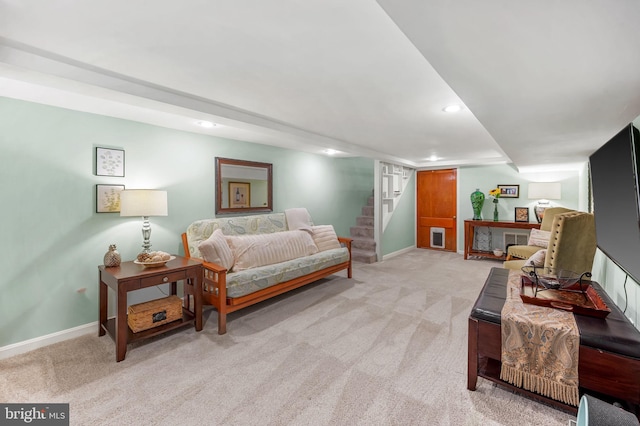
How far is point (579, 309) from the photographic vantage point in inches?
64.2

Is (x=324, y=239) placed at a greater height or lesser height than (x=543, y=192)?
lesser

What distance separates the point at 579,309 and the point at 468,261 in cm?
413

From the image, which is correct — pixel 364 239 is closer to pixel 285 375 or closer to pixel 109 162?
pixel 285 375

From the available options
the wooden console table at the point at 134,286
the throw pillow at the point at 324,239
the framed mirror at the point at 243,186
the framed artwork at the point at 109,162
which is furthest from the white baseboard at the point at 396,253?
the framed artwork at the point at 109,162

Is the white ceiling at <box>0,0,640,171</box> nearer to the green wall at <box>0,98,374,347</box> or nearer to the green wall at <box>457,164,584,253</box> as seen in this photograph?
the green wall at <box>0,98,374,347</box>

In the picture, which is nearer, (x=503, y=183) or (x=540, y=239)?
(x=540, y=239)

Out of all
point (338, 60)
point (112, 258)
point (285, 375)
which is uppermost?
point (338, 60)

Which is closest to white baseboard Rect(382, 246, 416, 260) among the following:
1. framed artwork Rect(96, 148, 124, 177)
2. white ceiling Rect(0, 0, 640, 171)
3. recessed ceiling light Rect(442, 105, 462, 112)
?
white ceiling Rect(0, 0, 640, 171)

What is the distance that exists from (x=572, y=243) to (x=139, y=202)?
3872mm

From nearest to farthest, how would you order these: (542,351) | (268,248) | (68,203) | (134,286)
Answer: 1. (542,351)
2. (134,286)
3. (68,203)
4. (268,248)

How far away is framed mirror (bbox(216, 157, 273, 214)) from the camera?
11.7 ft

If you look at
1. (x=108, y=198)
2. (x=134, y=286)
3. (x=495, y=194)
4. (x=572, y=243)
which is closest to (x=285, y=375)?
(x=134, y=286)

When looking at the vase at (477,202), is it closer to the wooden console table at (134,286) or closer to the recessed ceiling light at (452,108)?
the recessed ceiling light at (452,108)

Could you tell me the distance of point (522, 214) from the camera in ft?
18.1
